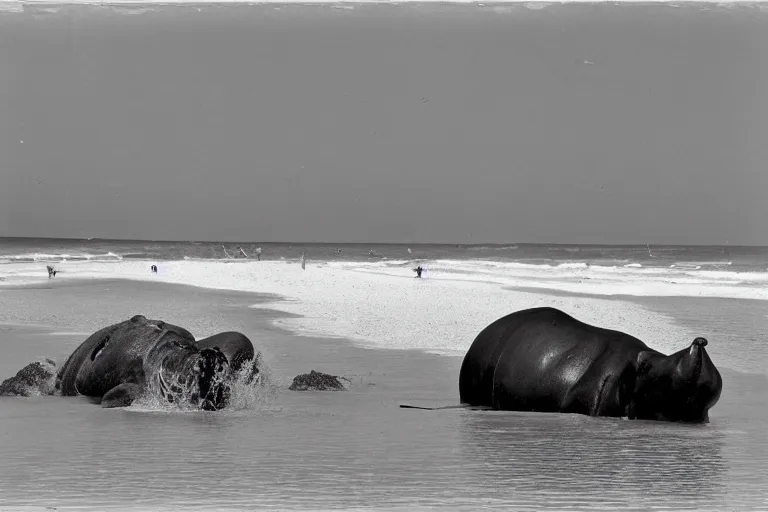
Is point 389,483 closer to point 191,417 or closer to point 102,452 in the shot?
point 102,452

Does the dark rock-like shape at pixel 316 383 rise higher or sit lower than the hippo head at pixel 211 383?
lower

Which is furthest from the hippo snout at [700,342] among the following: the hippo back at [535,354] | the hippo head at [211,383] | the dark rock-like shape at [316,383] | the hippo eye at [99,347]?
the hippo eye at [99,347]

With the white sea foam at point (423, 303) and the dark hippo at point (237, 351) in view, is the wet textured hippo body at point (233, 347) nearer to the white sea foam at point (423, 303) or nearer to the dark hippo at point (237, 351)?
the dark hippo at point (237, 351)

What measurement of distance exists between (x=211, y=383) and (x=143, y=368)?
1.14 metres

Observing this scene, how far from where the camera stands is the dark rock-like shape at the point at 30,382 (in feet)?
34.3

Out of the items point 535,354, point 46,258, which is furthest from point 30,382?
point 46,258

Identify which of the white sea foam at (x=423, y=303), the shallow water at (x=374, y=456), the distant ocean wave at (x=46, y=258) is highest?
the shallow water at (x=374, y=456)

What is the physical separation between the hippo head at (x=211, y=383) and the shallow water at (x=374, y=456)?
32cm

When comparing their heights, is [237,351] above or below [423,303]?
above

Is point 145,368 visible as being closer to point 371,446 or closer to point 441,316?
point 371,446

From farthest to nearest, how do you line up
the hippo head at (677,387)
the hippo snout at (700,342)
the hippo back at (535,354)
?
the hippo back at (535,354), the hippo head at (677,387), the hippo snout at (700,342)

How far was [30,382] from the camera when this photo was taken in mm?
10688

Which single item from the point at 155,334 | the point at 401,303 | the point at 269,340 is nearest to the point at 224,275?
the point at 401,303

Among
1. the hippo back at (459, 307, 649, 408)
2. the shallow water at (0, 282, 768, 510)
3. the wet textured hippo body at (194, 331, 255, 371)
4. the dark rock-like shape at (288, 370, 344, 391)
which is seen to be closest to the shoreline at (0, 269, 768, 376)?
the dark rock-like shape at (288, 370, 344, 391)
